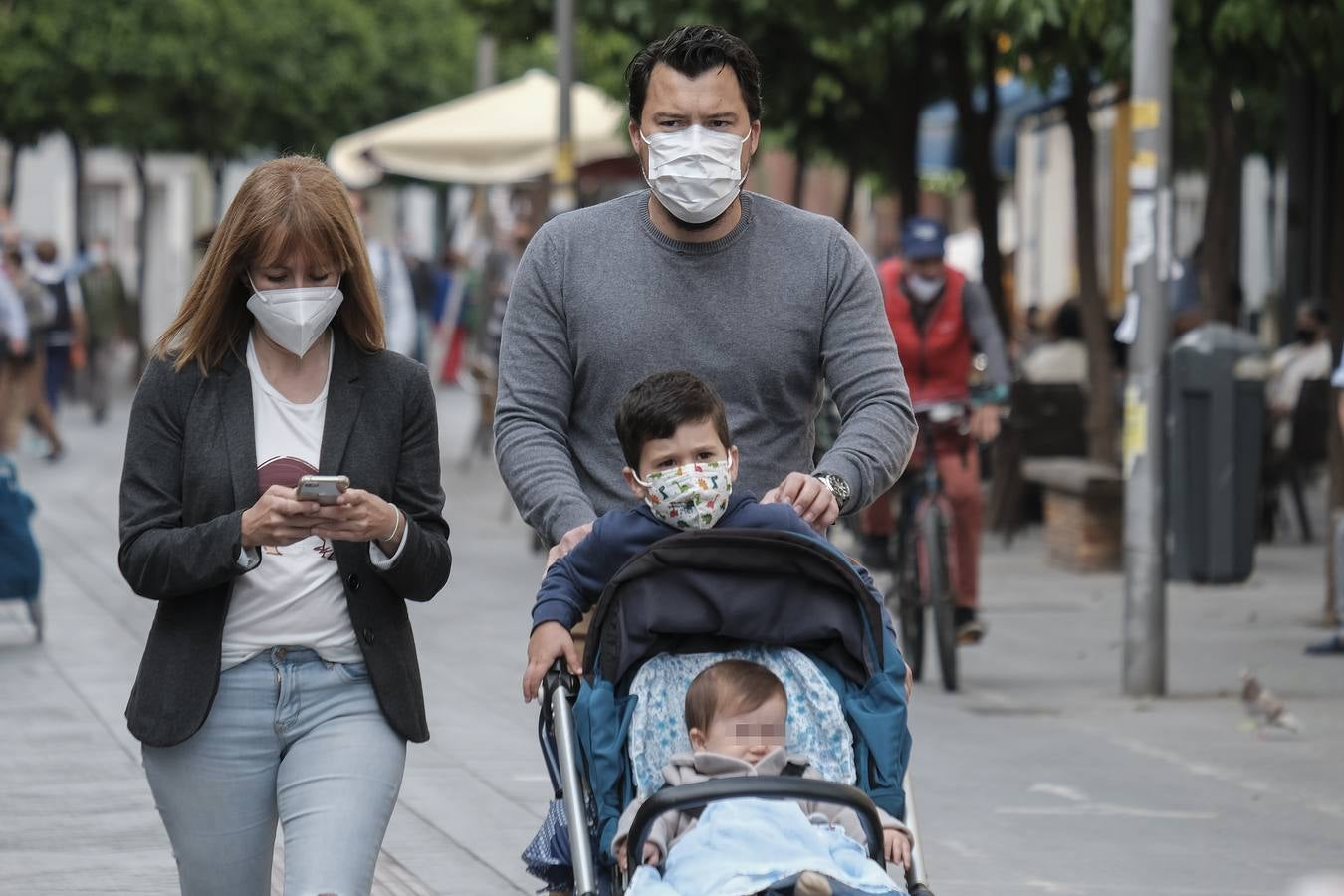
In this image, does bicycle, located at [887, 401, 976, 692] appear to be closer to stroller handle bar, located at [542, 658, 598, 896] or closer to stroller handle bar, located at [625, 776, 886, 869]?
stroller handle bar, located at [542, 658, 598, 896]

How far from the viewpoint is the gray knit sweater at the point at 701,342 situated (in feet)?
15.3

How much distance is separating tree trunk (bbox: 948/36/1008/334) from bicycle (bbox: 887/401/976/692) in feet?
25.9

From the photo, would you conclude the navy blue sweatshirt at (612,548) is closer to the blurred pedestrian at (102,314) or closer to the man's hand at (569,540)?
the man's hand at (569,540)

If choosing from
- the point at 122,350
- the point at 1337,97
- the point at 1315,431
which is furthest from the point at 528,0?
the point at 122,350

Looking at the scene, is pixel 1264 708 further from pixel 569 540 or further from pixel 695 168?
pixel 569 540

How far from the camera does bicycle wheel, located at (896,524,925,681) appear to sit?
1040 centimetres

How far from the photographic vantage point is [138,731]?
4.14m

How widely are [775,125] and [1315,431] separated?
7.17 metres

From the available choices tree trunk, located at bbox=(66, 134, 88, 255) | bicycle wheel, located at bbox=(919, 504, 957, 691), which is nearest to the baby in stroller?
bicycle wheel, located at bbox=(919, 504, 957, 691)

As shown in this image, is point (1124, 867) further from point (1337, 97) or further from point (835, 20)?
point (835, 20)

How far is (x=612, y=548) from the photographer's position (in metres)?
4.30

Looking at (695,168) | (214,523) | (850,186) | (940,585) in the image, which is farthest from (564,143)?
(214,523)

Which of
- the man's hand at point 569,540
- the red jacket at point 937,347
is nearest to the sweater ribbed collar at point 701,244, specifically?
the man's hand at point 569,540

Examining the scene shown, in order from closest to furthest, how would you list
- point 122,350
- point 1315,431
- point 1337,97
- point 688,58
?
point 688,58 < point 1337,97 < point 1315,431 < point 122,350
